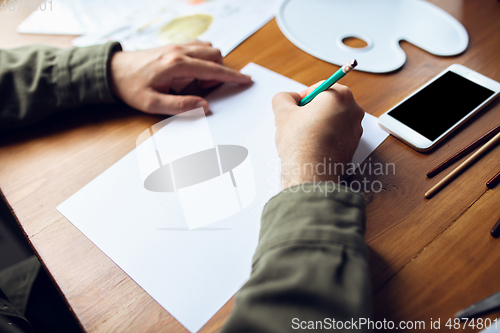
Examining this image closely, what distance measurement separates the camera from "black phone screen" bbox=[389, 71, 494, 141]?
44cm

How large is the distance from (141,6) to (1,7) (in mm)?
375

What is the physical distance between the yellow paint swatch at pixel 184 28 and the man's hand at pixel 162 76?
12 centimetres

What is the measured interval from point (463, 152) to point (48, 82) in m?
0.64

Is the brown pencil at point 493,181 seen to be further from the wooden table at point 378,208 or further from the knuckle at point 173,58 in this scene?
the knuckle at point 173,58

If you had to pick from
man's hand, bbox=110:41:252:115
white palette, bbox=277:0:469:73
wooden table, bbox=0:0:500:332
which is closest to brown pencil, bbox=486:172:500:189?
wooden table, bbox=0:0:500:332

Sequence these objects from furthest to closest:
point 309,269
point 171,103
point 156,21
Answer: point 156,21 → point 171,103 → point 309,269

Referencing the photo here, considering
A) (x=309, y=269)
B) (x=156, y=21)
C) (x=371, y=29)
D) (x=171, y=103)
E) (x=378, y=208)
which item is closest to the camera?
(x=309, y=269)

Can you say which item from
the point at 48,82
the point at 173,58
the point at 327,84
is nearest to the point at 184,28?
the point at 173,58

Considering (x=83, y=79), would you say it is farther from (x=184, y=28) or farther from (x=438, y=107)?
(x=438, y=107)

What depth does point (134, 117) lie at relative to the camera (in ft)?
1.72

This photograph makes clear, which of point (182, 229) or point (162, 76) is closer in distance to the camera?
point (182, 229)

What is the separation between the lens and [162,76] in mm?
519

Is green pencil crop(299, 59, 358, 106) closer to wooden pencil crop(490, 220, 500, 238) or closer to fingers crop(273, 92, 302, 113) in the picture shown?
fingers crop(273, 92, 302, 113)

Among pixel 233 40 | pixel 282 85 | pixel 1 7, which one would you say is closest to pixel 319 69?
pixel 282 85
